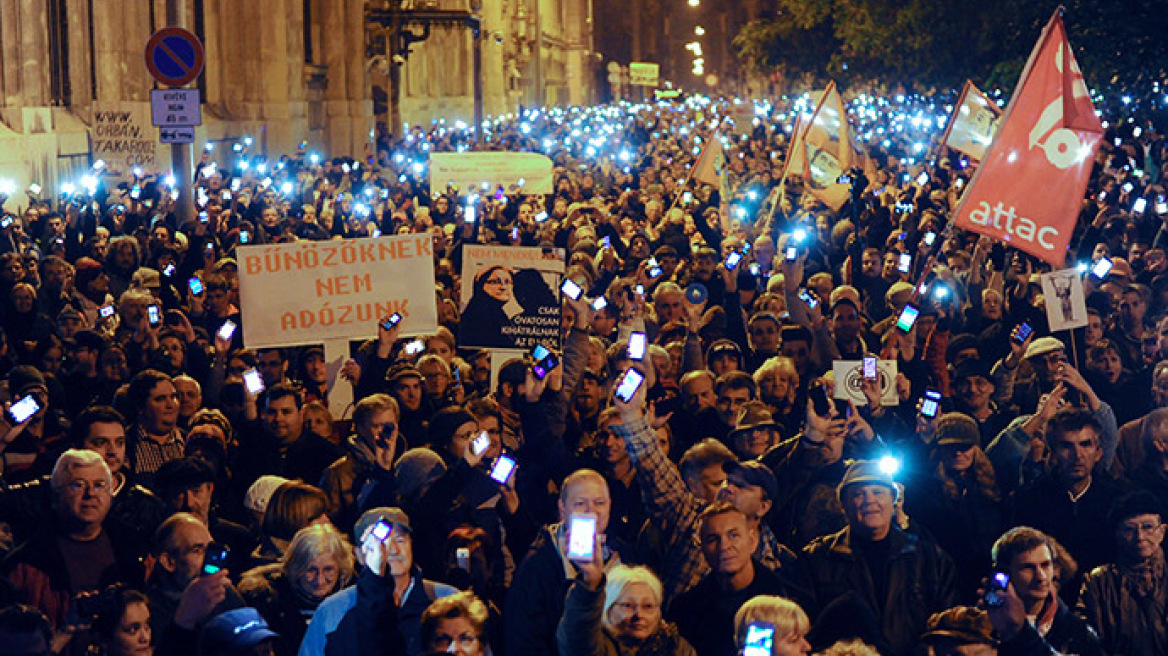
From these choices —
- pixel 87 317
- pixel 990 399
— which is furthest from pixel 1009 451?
pixel 87 317

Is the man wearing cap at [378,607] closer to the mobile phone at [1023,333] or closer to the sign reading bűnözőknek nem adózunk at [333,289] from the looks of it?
the sign reading bűnözőknek nem adózunk at [333,289]

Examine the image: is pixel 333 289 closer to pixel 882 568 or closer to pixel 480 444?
pixel 480 444

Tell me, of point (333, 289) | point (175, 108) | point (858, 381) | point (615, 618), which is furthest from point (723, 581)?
point (175, 108)

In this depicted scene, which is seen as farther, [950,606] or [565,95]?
[565,95]

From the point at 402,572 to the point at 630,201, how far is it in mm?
16878

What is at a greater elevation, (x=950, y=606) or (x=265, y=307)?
(x=265, y=307)

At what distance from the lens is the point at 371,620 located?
19.7 ft

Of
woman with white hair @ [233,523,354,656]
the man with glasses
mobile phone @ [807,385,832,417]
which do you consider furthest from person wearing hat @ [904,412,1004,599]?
the man with glasses

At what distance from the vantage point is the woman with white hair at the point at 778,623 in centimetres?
568

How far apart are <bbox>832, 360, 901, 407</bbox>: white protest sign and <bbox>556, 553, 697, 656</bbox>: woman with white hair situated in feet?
12.3

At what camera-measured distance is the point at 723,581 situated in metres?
6.55

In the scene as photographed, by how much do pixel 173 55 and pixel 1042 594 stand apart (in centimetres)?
1073

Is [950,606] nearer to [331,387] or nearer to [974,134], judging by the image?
[331,387]

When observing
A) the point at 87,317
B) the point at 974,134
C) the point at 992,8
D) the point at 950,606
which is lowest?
the point at 950,606
